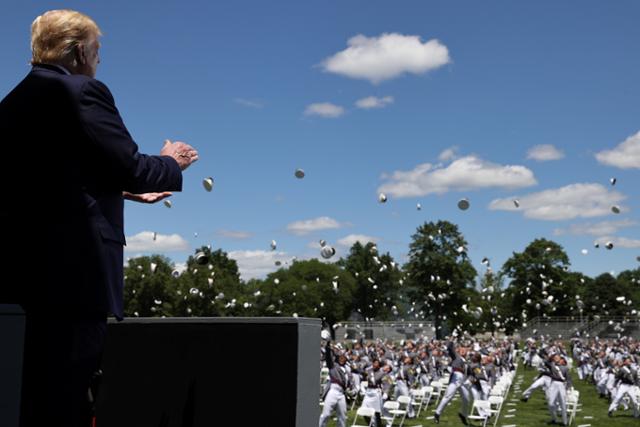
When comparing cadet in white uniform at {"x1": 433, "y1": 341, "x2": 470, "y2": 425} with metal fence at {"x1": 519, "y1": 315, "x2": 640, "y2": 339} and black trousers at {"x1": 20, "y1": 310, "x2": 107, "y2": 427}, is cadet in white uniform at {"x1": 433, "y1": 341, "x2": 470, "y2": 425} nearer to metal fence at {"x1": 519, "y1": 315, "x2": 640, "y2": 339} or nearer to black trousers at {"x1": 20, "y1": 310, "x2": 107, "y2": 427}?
black trousers at {"x1": 20, "y1": 310, "x2": 107, "y2": 427}

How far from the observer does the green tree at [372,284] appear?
102688 millimetres

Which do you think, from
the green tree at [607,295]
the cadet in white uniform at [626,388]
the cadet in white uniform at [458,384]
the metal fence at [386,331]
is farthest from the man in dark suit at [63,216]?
the green tree at [607,295]

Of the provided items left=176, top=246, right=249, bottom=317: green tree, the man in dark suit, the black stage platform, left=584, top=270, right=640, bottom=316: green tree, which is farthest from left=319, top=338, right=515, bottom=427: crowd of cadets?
left=584, top=270, right=640, bottom=316: green tree

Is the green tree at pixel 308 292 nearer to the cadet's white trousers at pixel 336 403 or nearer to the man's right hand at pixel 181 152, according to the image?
the cadet's white trousers at pixel 336 403

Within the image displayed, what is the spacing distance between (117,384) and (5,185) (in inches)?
47.2

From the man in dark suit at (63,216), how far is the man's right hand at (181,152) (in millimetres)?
247

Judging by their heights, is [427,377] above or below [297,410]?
below

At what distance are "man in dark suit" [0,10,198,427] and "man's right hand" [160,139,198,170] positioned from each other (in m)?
0.25

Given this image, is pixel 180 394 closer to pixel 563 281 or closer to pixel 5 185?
pixel 5 185

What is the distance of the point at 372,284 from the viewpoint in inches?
4040

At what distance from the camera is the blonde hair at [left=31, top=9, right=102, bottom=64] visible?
179 centimetres

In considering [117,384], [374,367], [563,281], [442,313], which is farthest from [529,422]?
[563,281]

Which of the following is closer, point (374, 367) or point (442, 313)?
point (374, 367)

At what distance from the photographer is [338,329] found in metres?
75.8
